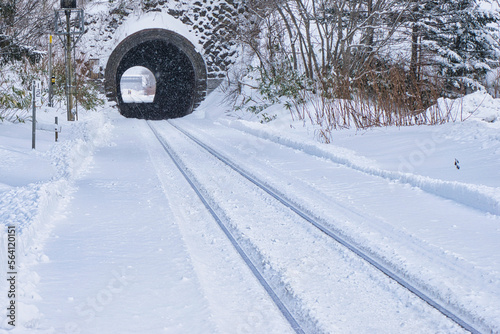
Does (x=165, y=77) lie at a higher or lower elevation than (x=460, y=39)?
lower

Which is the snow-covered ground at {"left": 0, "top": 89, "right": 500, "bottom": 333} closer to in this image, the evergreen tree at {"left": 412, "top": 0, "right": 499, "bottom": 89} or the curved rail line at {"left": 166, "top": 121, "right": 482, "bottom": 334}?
the curved rail line at {"left": 166, "top": 121, "right": 482, "bottom": 334}

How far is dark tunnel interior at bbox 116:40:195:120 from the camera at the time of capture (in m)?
28.9

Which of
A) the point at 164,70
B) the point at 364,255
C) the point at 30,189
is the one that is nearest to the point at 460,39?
the point at 364,255

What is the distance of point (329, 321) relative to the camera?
3.18 m

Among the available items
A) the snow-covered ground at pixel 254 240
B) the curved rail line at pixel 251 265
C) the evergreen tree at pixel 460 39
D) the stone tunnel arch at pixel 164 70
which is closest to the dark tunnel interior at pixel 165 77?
the stone tunnel arch at pixel 164 70

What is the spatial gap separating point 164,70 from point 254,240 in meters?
31.1

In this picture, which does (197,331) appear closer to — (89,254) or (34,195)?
(89,254)

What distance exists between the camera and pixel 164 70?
34469 mm

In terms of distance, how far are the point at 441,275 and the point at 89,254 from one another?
2.84 m

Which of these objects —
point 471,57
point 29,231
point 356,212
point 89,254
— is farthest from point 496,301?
point 471,57

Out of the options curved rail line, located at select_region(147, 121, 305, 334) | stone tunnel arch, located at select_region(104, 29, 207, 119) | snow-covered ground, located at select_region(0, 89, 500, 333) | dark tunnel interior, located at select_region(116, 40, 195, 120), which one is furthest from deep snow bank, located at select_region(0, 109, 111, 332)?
dark tunnel interior, located at select_region(116, 40, 195, 120)

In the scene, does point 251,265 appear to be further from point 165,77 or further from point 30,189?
point 165,77

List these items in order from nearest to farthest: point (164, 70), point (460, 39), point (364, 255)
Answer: point (364, 255) → point (460, 39) → point (164, 70)

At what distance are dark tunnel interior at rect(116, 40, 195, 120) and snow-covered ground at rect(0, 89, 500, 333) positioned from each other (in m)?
19.7
